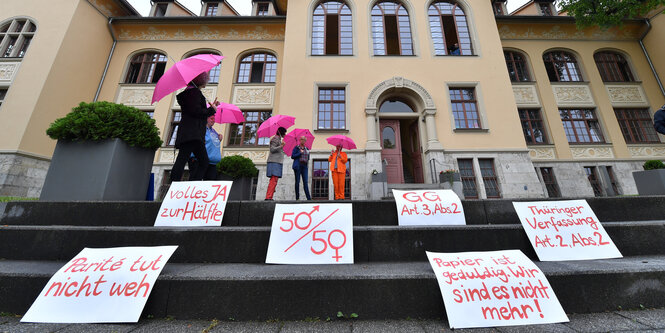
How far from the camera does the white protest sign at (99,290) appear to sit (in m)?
1.55

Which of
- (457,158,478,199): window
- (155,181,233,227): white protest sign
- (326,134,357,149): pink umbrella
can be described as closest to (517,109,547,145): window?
(457,158,478,199): window

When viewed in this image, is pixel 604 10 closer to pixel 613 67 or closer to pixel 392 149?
pixel 613 67

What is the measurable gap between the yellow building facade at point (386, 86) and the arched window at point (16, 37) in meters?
0.06

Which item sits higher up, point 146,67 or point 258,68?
point 258,68

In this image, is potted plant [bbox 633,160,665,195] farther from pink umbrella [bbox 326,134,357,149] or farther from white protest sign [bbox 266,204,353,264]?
white protest sign [bbox 266,204,353,264]

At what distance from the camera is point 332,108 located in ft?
33.4

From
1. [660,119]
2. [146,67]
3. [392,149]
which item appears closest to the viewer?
[660,119]

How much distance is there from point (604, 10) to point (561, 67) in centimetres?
271

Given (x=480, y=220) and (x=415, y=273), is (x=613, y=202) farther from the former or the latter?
(x=415, y=273)

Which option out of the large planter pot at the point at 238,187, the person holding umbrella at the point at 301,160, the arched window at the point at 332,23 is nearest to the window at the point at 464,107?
the arched window at the point at 332,23

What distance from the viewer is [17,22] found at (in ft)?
36.2

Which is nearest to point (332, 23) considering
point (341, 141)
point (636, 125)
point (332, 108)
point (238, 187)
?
point (332, 108)

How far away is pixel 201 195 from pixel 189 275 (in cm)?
149

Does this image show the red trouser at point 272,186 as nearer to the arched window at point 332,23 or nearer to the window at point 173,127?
the arched window at point 332,23
